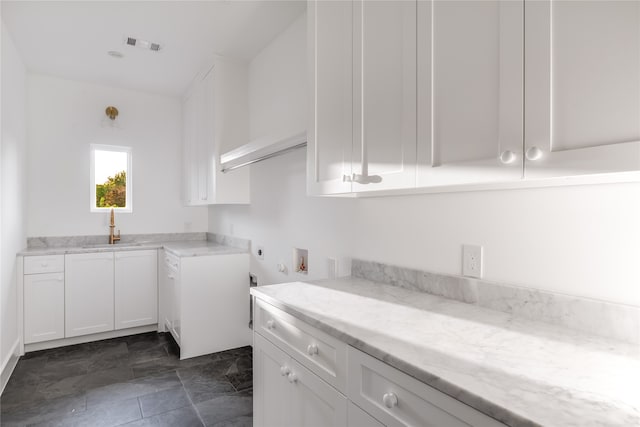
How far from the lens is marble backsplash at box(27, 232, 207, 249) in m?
3.56

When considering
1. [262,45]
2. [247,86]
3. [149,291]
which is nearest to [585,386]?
[262,45]

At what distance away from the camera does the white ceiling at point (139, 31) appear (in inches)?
91.6

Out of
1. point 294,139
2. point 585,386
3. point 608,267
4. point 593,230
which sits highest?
point 294,139

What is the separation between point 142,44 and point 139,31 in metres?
0.21

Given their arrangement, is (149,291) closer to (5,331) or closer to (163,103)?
(5,331)

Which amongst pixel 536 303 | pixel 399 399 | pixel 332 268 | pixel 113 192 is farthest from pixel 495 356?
pixel 113 192

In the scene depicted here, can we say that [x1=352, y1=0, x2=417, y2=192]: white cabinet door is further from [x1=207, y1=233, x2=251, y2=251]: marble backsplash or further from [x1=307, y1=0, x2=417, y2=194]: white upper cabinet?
[x1=207, y1=233, x2=251, y2=251]: marble backsplash

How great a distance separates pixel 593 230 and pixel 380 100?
78cm

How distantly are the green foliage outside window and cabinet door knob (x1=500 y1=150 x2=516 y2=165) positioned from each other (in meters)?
4.13

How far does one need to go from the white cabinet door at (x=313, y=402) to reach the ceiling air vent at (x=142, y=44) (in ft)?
8.84

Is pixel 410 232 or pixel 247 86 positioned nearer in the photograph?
pixel 410 232

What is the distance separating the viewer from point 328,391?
46.4 inches

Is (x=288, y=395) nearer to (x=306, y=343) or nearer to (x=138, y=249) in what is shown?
(x=306, y=343)

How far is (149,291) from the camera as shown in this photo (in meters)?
3.67
